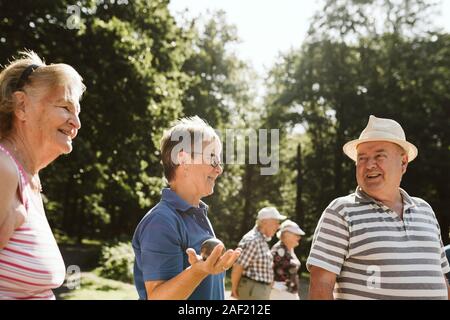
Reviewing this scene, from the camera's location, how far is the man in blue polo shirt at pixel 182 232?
1968 millimetres

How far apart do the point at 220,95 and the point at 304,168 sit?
7.22 meters

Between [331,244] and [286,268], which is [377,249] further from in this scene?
[286,268]

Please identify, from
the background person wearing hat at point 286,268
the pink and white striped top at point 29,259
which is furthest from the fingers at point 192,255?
the background person wearing hat at point 286,268

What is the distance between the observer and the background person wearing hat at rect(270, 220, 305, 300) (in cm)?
675

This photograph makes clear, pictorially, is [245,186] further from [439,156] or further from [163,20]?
[163,20]

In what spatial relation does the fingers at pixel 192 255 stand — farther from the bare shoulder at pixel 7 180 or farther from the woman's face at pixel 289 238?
the woman's face at pixel 289 238

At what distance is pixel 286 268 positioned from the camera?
683cm

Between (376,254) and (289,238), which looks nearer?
(376,254)

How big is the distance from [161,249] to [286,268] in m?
4.99

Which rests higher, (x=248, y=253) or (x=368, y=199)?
(x=368, y=199)

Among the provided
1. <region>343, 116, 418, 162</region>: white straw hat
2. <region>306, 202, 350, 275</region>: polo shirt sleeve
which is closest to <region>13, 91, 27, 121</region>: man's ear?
<region>306, 202, 350, 275</region>: polo shirt sleeve

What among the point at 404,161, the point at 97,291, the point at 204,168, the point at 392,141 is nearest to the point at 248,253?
the point at 404,161
